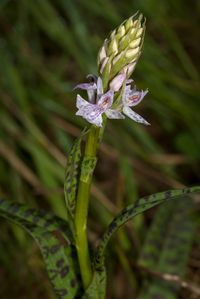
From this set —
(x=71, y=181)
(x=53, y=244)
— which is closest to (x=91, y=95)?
(x=71, y=181)

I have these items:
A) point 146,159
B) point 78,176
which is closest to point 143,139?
point 146,159

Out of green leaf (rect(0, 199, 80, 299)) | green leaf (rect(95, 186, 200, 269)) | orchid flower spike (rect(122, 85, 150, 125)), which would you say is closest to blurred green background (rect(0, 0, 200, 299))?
green leaf (rect(0, 199, 80, 299))

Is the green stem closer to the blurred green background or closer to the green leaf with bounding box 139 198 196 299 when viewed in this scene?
the green leaf with bounding box 139 198 196 299

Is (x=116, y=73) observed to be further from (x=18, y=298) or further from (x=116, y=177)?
(x=116, y=177)

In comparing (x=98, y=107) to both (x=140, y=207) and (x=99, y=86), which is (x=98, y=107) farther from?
(x=140, y=207)

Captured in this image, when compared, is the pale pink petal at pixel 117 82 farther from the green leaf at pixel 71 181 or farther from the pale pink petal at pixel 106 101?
the green leaf at pixel 71 181

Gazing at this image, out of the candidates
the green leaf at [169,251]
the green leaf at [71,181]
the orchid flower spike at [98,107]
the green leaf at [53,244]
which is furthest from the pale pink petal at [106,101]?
the green leaf at [169,251]

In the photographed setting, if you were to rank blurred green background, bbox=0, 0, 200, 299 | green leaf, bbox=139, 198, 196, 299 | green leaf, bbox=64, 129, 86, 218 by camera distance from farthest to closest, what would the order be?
blurred green background, bbox=0, 0, 200, 299 < green leaf, bbox=139, 198, 196, 299 < green leaf, bbox=64, 129, 86, 218
